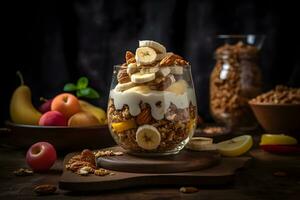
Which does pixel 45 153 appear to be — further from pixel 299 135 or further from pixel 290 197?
pixel 299 135

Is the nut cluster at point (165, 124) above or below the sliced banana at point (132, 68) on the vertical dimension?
below

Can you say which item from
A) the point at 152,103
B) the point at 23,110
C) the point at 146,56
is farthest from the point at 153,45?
the point at 23,110

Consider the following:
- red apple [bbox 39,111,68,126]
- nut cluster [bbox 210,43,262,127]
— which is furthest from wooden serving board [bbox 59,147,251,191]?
nut cluster [bbox 210,43,262,127]

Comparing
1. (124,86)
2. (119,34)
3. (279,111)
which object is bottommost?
(279,111)

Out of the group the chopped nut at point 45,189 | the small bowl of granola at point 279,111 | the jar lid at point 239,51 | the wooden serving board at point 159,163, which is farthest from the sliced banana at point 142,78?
the jar lid at point 239,51

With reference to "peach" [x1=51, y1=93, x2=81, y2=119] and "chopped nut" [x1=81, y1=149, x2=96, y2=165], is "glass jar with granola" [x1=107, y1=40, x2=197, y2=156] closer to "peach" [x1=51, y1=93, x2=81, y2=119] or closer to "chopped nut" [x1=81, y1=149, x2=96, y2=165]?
"chopped nut" [x1=81, y1=149, x2=96, y2=165]

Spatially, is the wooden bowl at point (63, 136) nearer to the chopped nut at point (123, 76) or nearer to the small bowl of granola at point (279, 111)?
the chopped nut at point (123, 76)

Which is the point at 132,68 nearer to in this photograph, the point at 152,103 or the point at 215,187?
the point at 152,103
